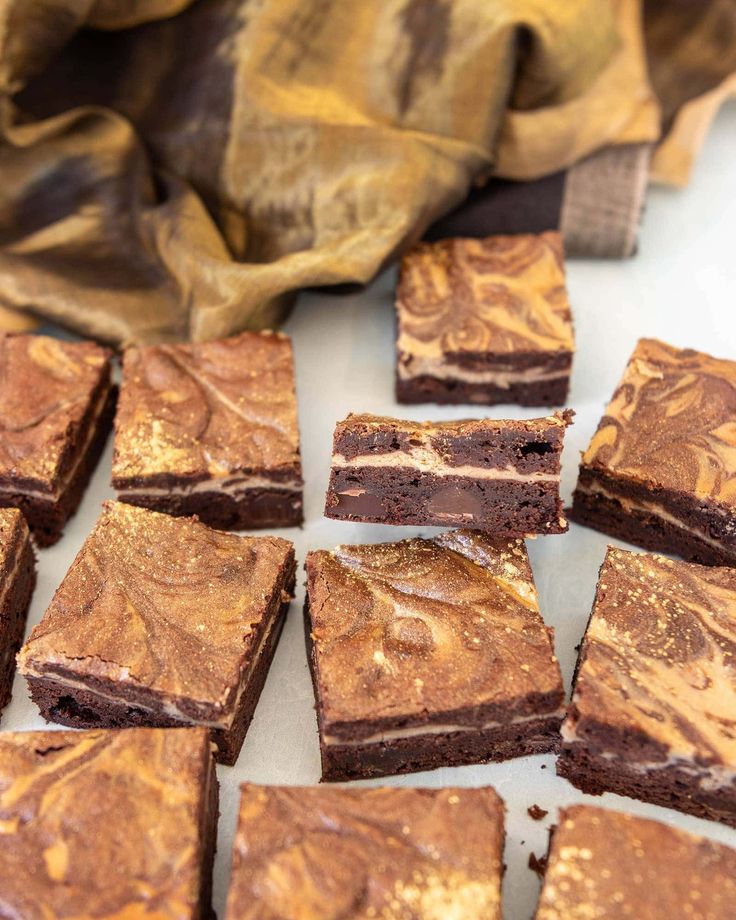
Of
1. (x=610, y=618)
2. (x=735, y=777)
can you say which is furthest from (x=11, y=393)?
(x=735, y=777)

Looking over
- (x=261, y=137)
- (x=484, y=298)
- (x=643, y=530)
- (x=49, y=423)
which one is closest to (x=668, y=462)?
(x=643, y=530)

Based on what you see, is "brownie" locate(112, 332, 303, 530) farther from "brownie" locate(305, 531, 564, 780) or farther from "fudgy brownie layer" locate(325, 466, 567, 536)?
"brownie" locate(305, 531, 564, 780)

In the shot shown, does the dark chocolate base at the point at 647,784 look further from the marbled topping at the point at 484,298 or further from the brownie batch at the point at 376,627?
the marbled topping at the point at 484,298

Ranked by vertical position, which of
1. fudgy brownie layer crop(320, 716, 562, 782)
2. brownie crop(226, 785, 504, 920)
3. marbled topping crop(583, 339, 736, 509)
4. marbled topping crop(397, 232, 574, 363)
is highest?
marbled topping crop(397, 232, 574, 363)

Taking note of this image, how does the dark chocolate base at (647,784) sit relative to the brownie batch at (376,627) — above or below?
below

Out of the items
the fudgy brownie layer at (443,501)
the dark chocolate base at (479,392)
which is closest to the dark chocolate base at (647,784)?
the fudgy brownie layer at (443,501)

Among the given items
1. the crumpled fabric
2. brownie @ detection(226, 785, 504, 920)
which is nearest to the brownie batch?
brownie @ detection(226, 785, 504, 920)

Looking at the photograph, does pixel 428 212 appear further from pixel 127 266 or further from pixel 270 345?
pixel 127 266

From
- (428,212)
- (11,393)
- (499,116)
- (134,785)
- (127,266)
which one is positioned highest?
(499,116)
